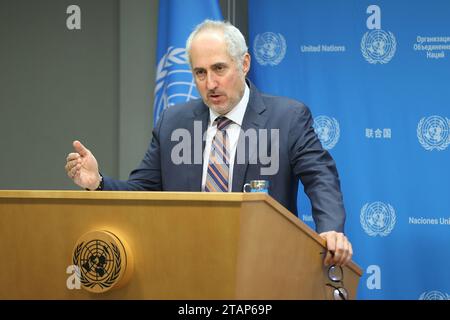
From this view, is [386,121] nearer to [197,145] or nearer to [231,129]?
[231,129]

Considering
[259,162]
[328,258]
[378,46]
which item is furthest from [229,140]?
[378,46]

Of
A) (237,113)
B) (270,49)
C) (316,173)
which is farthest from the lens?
(270,49)

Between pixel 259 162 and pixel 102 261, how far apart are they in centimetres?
112

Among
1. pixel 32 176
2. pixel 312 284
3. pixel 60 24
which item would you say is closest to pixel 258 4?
pixel 60 24

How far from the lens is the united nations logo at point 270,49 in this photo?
15.4 ft

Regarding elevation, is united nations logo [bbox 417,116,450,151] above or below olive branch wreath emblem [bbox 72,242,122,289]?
above

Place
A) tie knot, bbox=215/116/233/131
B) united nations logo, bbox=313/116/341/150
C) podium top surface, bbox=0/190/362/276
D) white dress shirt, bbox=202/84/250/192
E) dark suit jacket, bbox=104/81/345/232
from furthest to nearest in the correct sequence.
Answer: united nations logo, bbox=313/116/341/150, tie knot, bbox=215/116/233/131, white dress shirt, bbox=202/84/250/192, dark suit jacket, bbox=104/81/345/232, podium top surface, bbox=0/190/362/276

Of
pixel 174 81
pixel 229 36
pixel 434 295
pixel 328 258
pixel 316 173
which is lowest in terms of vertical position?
pixel 434 295

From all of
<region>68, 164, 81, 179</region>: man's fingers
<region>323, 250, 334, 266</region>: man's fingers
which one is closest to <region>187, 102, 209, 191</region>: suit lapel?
<region>68, 164, 81, 179</region>: man's fingers

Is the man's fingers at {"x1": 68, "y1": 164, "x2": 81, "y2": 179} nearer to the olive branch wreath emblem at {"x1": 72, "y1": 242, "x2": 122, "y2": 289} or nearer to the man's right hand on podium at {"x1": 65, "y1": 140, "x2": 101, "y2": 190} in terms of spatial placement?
the man's right hand on podium at {"x1": 65, "y1": 140, "x2": 101, "y2": 190}

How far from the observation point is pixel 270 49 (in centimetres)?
469

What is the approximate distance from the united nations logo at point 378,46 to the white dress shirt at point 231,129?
73.8 inches

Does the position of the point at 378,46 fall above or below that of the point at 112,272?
above

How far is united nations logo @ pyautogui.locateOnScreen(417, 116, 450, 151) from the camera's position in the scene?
4.42 metres
